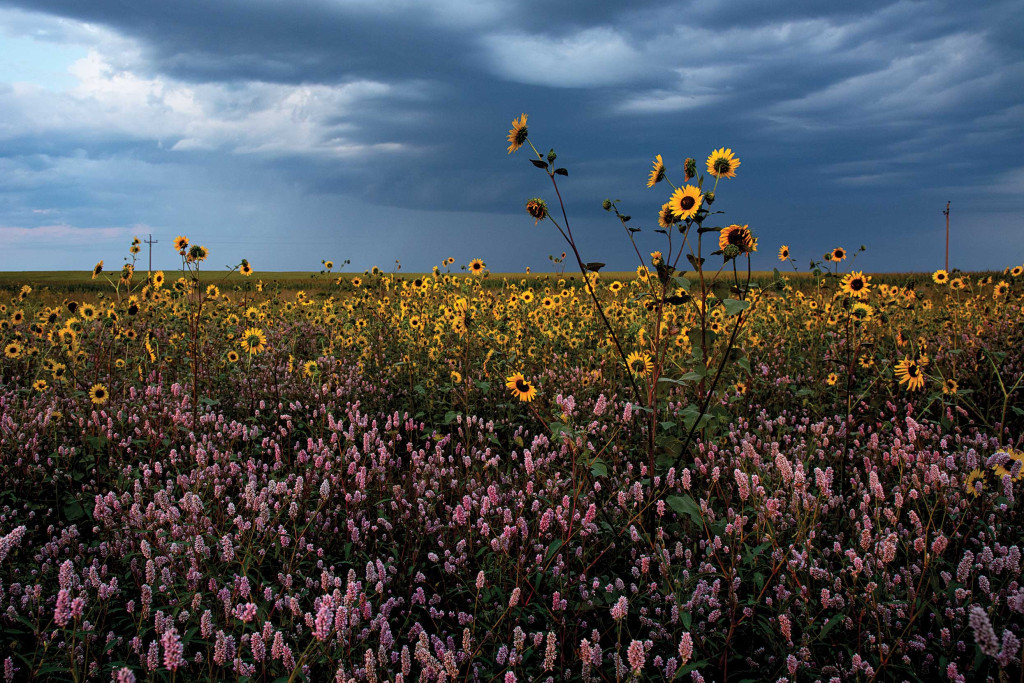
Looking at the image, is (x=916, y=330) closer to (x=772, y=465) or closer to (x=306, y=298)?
(x=772, y=465)

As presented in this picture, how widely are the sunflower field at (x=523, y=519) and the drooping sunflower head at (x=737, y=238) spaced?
0.04 feet

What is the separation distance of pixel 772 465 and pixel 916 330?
581 centimetres

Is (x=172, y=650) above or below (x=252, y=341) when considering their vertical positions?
below

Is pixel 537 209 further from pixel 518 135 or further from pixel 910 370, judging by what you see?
pixel 910 370

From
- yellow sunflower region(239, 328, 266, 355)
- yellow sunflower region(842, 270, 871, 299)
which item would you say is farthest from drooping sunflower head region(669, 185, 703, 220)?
yellow sunflower region(239, 328, 266, 355)

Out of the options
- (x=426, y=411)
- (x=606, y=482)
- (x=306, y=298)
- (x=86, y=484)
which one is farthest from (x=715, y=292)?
(x=306, y=298)

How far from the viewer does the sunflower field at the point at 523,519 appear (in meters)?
2.07

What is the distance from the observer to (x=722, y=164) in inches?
132

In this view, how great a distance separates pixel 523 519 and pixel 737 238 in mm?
1645

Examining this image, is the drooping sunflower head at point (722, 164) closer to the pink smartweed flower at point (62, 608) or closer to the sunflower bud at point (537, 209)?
the sunflower bud at point (537, 209)

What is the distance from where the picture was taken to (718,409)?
2881mm

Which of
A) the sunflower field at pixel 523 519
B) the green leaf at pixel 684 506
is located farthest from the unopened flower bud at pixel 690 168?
the green leaf at pixel 684 506

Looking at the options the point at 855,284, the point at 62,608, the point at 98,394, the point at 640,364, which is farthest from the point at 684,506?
the point at 98,394

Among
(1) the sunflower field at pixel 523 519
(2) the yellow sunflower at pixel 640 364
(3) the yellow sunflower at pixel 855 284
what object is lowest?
(1) the sunflower field at pixel 523 519
